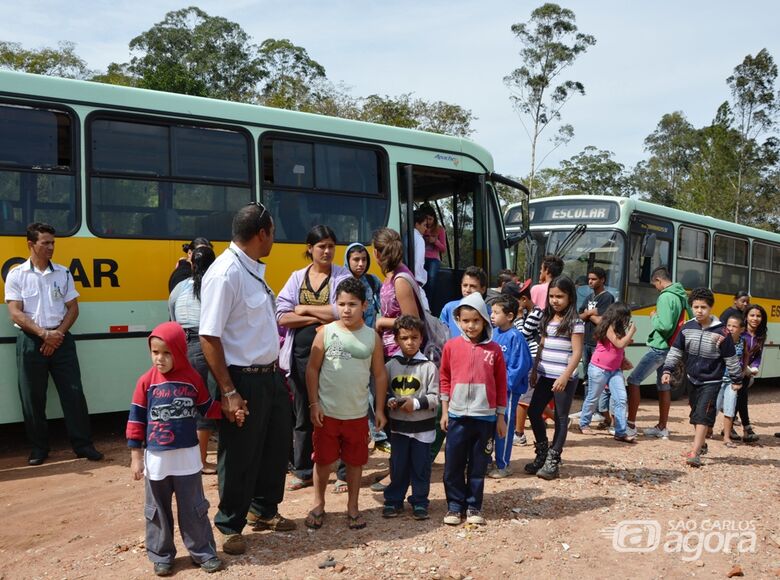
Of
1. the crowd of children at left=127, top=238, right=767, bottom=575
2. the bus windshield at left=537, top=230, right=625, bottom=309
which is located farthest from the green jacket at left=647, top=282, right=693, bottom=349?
the bus windshield at left=537, top=230, right=625, bottom=309

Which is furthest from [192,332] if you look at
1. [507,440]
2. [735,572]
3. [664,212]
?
[664,212]

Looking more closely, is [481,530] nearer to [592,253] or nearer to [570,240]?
[592,253]

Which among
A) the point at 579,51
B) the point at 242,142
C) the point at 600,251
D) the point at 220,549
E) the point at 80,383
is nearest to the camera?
the point at 220,549

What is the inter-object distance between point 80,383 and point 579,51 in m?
30.4

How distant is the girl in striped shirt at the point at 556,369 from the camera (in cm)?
555

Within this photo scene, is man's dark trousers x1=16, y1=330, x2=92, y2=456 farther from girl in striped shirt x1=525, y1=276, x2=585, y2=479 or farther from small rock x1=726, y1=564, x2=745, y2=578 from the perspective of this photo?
small rock x1=726, y1=564, x2=745, y2=578

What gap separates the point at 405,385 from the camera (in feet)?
14.7

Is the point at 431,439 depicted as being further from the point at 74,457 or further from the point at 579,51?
the point at 579,51

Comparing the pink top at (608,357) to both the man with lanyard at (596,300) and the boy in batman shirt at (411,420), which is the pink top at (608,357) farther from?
the boy in batman shirt at (411,420)

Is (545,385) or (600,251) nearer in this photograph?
(545,385)

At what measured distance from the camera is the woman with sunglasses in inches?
187

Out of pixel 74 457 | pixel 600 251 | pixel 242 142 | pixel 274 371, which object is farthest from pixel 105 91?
pixel 600 251

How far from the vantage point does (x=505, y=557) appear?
3957 millimetres

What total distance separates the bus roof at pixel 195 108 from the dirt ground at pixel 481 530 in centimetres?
324
